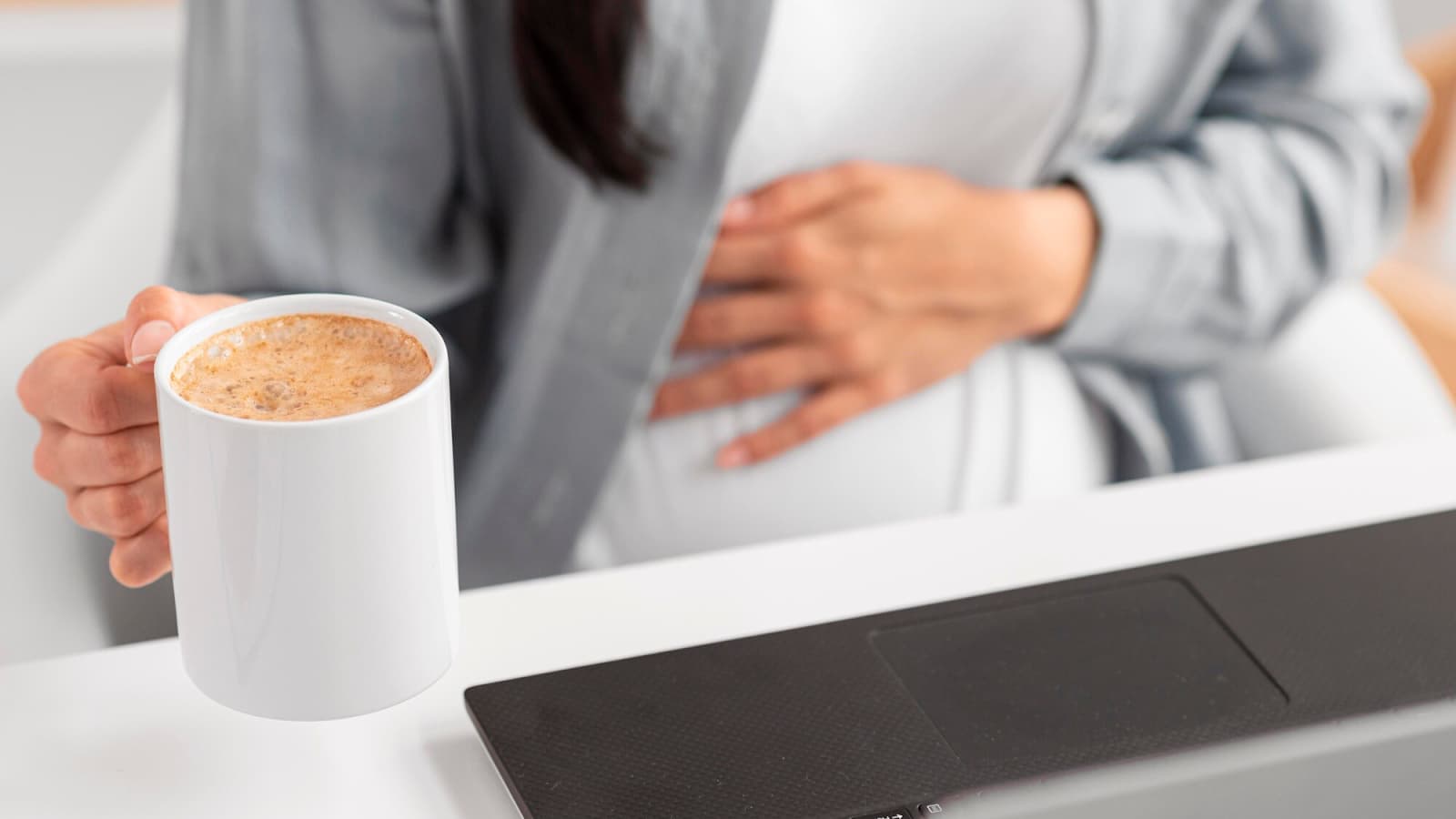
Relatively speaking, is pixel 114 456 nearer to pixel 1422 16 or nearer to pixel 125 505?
pixel 125 505

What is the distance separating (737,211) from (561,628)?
338 millimetres

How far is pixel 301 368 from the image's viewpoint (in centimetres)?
37

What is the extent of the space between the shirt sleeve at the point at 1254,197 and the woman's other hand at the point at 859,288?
34 millimetres

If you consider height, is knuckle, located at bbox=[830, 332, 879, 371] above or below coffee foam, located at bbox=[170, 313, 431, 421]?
below

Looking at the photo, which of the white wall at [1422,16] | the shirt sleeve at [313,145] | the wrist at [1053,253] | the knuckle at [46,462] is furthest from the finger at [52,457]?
the white wall at [1422,16]

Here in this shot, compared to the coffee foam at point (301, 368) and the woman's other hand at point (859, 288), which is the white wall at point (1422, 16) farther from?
the coffee foam at point (301, 368)

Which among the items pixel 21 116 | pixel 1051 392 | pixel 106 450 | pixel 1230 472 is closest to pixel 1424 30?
pixel 1051 392

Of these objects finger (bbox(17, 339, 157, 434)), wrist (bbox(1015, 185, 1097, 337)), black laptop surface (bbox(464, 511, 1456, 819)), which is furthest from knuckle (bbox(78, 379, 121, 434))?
wrist (bbox(1015, 185, 1097, 337))

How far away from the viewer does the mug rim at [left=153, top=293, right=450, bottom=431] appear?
1.07ft

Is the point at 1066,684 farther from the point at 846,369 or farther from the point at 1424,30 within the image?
the point at 1424,30

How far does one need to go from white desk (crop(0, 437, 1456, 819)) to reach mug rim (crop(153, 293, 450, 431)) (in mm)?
130

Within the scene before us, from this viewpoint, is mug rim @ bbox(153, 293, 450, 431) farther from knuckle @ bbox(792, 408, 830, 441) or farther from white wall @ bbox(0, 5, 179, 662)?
knuckle @ bbox(792, 408, 830, 441)

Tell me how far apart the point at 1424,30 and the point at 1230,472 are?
1571 mm

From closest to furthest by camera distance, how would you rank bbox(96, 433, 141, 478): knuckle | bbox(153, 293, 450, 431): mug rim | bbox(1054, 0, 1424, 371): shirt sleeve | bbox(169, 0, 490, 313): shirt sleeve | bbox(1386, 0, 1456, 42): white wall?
bbox(153, 293, 450, 431): mug rim
bbox(96, 433, 141, 478): knuckle
bbox(169, 0, 490, 313): shirt sleeve
bbox(1054, 0, 1424, 371): shirt sleeve
bbox(1386, 0, 1456, 42): white wall
